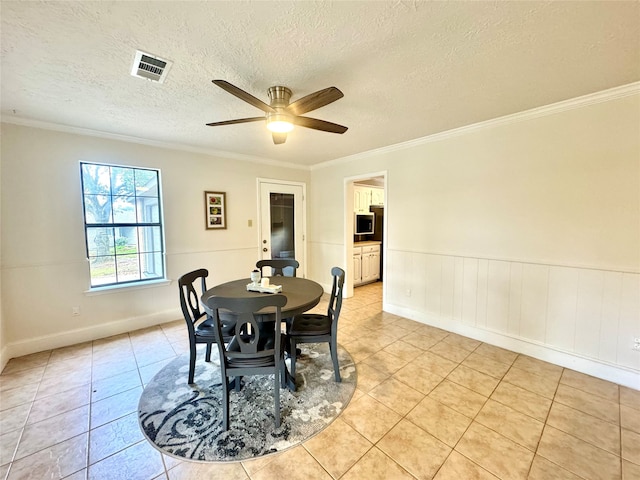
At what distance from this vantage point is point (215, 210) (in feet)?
13.4

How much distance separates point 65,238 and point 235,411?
2815mm

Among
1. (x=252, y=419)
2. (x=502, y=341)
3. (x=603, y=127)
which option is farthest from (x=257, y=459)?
(x=603, y=127)

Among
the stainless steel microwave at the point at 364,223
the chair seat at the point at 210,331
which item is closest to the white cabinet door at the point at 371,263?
the stainless steel microwave at the point at 364,223

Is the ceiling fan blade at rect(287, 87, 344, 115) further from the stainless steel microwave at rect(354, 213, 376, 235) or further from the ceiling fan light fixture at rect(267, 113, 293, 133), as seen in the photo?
the stainless steel microwave at rect(354, 213, 376, 235)

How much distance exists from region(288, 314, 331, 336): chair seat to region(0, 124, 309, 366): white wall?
223cm

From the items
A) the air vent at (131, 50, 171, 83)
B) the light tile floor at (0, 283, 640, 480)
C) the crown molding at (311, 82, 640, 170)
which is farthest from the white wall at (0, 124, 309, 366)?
the crown molding at (311, 82, 640, 170)

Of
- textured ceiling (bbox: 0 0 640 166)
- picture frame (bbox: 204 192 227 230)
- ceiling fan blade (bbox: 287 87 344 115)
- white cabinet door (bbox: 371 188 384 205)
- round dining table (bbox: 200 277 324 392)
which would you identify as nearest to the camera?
textured ceiling (bbox: 0 0 640 166)

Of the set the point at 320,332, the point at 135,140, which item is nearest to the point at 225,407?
the point at 320,332

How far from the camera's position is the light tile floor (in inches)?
60.2

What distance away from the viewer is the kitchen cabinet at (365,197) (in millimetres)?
5566

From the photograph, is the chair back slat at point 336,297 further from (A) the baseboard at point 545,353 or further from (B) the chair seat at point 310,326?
(A) the baseboard at point 545,353

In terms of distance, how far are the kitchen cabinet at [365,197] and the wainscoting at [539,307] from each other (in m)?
2.11

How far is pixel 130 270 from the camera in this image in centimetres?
353

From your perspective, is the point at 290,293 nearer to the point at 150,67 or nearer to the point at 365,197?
the point at 150,67
